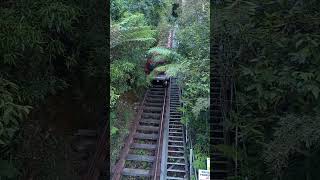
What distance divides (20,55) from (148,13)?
43.6 inches

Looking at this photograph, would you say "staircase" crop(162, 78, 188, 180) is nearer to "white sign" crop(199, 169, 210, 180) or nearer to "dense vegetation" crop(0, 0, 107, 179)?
"white sign" crop(199, 169, 210, 180)

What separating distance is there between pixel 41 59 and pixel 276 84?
4.00ft

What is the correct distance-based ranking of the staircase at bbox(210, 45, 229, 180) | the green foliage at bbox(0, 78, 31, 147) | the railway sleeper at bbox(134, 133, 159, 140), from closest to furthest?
the green foliage at bbox(0, 78, 31, 147) → the staircase at bbox(210, 45, 229, 180) → the railway sleeper at bbox(134, 133, 159, 140)

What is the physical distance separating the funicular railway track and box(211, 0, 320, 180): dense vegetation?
77 centimetres

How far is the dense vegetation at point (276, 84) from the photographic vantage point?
1539mm

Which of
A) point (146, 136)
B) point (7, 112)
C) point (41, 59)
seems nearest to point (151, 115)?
Answer: point (146, 136)

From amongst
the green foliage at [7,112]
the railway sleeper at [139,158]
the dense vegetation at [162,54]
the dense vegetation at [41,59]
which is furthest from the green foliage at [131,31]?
the green foliage at [7,112]

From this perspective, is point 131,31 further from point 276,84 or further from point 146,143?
point 276,84

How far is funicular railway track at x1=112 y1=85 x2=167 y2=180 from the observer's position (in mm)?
2631

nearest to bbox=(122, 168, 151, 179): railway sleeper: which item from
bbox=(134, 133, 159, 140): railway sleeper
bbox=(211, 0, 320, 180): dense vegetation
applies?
bbox=(134, 133, 159, 140): railway sleeper

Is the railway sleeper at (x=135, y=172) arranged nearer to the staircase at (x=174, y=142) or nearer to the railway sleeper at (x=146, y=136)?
the staircase at (x=174, y=142)

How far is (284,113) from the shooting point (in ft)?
5.74

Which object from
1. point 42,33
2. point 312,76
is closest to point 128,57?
point 42,33

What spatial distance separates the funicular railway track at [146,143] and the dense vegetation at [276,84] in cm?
77
